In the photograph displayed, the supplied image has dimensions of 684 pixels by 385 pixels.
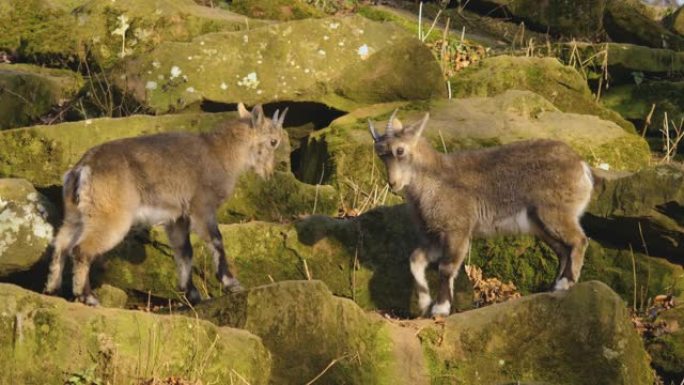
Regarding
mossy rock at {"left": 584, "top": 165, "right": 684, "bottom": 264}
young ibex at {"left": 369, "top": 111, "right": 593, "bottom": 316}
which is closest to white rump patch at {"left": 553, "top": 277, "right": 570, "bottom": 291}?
young ibex at {"left": 369, "top": 111, "right": 593, "bottom": 316}

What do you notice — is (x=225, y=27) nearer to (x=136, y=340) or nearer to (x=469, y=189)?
(x=469, y=189)

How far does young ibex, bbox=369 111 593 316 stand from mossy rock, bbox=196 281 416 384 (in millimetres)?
1527

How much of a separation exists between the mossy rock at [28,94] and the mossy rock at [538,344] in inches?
304

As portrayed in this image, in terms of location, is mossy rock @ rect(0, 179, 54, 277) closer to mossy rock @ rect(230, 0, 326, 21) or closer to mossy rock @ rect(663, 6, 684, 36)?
mossy rock @ rect(230, 0, 326, 21)

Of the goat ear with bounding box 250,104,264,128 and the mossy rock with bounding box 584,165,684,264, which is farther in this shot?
the goat ear with bounding box 250,104,264,128

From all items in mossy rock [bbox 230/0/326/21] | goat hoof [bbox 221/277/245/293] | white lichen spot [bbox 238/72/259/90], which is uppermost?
goat hoof [bbox 221/277/245/293]

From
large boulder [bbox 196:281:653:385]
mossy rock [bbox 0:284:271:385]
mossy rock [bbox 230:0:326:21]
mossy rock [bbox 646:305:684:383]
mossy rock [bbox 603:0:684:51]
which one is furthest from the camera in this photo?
mossy rock [bbox 603:0:684:51]

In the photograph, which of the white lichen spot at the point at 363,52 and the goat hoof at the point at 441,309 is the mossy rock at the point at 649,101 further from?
the goat hoof at the point at 441,309

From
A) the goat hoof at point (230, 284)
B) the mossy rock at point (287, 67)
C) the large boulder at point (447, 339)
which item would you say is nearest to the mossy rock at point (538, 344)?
the large boulder at point (447, 339)

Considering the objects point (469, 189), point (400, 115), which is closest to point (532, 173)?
point (469, 189)

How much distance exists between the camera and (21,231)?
36.9 feet

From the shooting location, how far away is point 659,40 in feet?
71.4

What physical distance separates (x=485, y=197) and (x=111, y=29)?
7.83m

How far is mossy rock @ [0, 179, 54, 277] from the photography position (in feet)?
36.7
